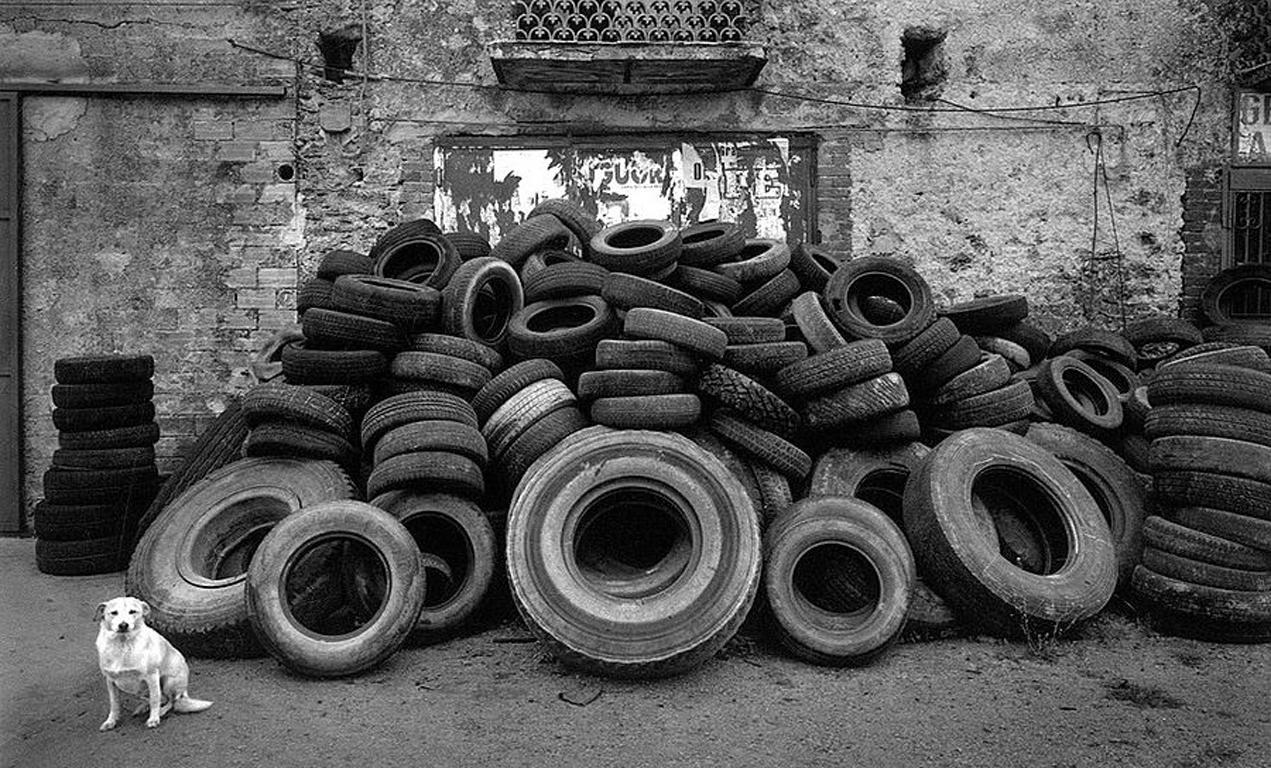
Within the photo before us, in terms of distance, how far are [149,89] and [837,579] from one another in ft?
22.8

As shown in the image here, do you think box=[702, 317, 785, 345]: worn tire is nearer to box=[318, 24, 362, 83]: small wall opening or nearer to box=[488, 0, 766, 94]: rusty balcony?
box=[488, 0, 766, 94]: rusty balcony

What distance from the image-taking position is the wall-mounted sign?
27.9 ft

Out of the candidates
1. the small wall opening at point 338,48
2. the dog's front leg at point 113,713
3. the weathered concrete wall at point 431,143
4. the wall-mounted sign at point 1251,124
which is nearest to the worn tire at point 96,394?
the weathered concrete wall at point 431,143

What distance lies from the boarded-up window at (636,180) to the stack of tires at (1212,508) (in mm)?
3862

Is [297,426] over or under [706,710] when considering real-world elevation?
over

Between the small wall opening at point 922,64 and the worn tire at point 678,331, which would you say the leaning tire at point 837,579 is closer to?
the worn tire at point 678,331

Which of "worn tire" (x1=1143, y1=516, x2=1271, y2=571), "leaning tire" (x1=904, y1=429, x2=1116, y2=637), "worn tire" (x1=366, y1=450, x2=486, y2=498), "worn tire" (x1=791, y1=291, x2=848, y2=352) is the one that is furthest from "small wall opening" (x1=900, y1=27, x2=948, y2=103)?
"worn tire" (x1=366, y1=450, x2=486, y2=498)

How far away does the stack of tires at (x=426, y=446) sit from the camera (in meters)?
5.02

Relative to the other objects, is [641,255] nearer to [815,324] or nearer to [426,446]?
[815,324]

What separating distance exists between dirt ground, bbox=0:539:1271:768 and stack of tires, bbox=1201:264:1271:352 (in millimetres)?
4331

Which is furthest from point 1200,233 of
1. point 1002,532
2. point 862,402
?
point 862,402

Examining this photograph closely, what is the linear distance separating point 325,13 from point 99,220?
2647 mm

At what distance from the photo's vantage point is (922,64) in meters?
8.66

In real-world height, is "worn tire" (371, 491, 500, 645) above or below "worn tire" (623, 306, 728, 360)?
below
